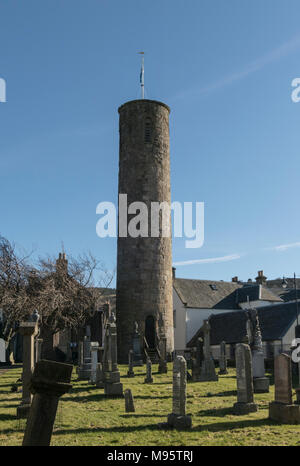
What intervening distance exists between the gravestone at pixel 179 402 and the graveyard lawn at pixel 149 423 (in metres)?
0.22

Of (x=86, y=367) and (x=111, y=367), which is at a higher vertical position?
(x=111, y=367)

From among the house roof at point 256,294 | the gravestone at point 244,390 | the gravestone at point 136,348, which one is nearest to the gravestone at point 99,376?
the gravestone at point 244,390

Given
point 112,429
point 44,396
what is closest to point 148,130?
point 112,429

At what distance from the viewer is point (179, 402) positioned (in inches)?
355

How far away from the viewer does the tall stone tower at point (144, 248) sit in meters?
30.3

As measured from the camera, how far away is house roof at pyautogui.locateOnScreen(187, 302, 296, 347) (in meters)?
29.0

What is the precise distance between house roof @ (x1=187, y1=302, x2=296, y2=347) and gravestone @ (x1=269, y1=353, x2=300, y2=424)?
19160mm

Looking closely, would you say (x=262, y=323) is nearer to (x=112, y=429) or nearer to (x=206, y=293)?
(x=206, y=293)

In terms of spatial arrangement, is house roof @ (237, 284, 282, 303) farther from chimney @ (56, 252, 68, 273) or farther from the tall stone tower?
chimney @ (56, 252, 68, 273)

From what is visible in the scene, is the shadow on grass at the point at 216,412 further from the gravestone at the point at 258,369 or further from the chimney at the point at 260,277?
the chimney at the point at 260,277

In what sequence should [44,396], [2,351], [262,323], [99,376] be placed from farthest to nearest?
1. [262,323]
2. [2,351]
3. [99,376]
4. [44,396]

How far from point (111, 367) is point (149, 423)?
16.5ft

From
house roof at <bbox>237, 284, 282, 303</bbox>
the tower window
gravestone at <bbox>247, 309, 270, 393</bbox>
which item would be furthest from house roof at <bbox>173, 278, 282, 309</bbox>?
gravestone at <bbox>247, 309, 270, 393</bbox>
